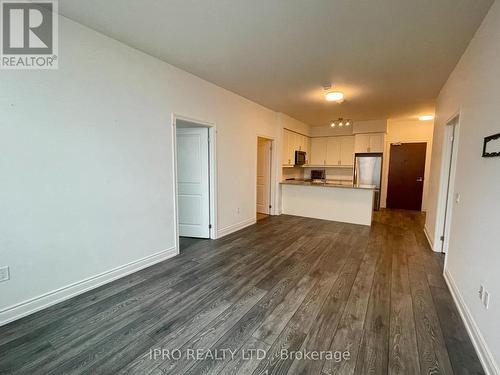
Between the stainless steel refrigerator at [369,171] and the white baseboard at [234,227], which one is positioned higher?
the stainless steel refrigerator at [369,171]

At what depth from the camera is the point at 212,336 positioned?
5.87 feet

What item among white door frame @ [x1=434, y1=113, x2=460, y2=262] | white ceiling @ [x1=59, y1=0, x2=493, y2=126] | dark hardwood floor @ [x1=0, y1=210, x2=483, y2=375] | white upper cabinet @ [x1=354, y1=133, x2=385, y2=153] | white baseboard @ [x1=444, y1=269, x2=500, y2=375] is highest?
white ceiling @ [x1=59, y1=0, x2=493, y2=126]

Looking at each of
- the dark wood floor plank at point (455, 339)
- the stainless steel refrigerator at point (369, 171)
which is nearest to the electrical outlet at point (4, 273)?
the dark wood floor plank at point (455, 339)

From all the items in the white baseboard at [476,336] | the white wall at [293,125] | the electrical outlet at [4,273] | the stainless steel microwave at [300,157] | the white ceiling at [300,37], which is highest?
the white ceiling at [300,37]

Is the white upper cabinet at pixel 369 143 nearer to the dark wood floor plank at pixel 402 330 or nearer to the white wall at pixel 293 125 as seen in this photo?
the white wall at pixel 293 125

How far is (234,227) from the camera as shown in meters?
4.57

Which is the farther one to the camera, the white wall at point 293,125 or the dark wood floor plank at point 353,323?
the white wall at point 293,125

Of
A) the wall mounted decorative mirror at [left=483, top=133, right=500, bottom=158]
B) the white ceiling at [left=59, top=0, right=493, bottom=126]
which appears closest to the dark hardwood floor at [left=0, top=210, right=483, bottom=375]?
the wall mounted decorative mirror at [left=483, top=133, right=500, bottom=158]

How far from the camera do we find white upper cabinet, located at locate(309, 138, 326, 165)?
773 centimetres

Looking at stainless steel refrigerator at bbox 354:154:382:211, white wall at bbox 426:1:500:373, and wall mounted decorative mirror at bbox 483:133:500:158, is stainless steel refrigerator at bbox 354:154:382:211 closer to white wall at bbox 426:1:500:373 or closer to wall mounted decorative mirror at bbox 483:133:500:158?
white wall at bbox 426:1:500:373

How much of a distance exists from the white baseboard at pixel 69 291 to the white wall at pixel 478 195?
10.8ft

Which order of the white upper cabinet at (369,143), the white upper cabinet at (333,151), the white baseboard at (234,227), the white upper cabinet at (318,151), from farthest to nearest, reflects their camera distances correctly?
the white upper cabinet at (318,151) < the white upper cabinet at (333,151) < the white upper cabinet at (369,143) < the white baseboard at (234,227)

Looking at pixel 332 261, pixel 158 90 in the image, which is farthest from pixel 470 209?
pixel 158 90

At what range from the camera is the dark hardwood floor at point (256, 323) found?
60.7 inches
